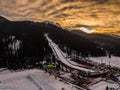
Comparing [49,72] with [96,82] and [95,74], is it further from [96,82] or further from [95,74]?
[96,82]

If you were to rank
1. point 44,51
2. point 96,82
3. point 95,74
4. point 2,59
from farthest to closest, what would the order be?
1. point 44,51
2. point 2,59
3. point 95,74
4. point 96,82

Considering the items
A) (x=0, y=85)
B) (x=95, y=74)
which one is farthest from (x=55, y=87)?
(x=95, y=74)

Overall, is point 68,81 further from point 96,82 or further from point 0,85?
point 0,85

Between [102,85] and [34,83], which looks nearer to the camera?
[102,85]

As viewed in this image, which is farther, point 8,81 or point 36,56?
point 36,56

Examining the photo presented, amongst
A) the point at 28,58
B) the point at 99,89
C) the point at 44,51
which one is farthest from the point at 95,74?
the point at 44,51

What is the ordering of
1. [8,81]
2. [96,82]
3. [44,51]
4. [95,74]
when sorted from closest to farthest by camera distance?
[96,82]
[8,81]
[95,74]
[44,51]

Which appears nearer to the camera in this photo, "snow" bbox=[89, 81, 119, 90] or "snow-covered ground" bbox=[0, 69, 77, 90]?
"snow" bbox=[89, 81, 119, 90]

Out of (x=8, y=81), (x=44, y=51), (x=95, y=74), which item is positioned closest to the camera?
(x=8, y=81)

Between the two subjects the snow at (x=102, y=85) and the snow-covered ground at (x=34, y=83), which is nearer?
the snow at (x=102, y=85)
